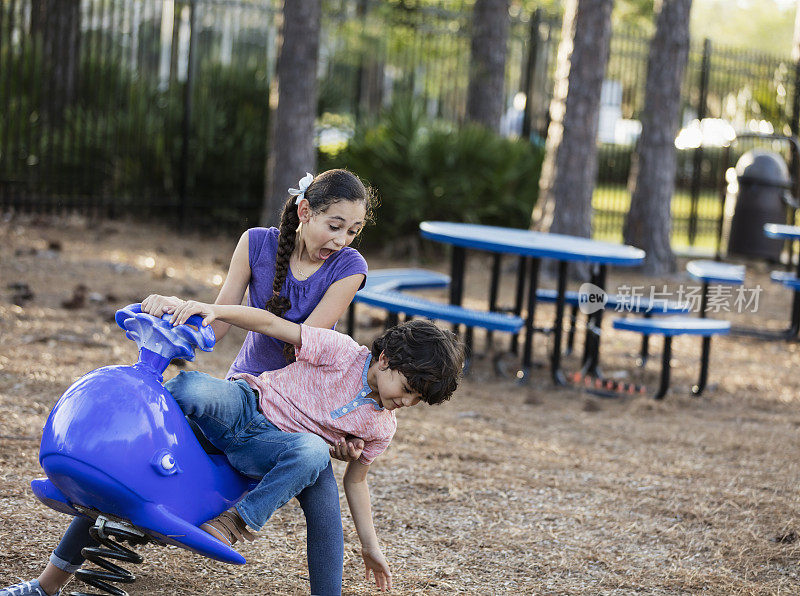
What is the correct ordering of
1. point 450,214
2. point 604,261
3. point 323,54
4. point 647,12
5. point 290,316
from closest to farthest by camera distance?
point 290,316
point 604,261
point 450,214
point 323,54
point 647,12

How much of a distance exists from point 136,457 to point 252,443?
36 centimetres

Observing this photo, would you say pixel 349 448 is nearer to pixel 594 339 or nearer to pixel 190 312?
pixel 190 312

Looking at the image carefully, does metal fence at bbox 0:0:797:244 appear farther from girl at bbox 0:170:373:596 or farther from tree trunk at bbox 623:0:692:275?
girl at bbox 0:170:373:596

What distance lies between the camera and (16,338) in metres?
5.87

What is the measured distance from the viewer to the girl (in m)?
2.65

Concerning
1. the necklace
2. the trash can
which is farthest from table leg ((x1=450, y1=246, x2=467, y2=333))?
the trash can

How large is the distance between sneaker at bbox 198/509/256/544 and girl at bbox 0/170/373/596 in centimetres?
25

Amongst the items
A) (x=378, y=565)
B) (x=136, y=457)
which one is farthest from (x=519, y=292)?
(x=136, y=457)

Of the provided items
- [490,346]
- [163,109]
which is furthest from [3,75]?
[490,346]

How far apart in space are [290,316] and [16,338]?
3.58 meters

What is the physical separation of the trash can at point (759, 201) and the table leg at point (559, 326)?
5.29 m

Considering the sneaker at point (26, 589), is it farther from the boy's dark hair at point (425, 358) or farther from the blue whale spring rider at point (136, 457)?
the boy's dark hair at point (425, 358)

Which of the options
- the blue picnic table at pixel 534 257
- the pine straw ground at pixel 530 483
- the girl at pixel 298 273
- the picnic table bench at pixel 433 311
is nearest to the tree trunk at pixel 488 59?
the pine straw ground at pixel 530 483

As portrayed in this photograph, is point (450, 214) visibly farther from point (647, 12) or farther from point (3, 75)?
point (647, 12)
